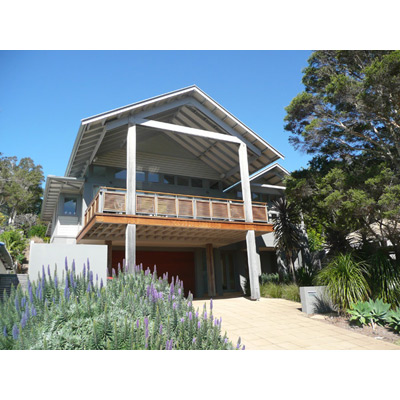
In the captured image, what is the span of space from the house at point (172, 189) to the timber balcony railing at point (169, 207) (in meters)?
0.04

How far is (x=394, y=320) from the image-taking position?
6996mm

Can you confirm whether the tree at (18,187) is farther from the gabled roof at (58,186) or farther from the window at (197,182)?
the window at (197,182)

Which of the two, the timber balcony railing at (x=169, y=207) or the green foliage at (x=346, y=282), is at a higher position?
the timber balcony railing at (x=169, y=207)

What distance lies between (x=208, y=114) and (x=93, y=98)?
18.9 ft

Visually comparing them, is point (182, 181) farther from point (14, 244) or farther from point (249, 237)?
point (14, 244)

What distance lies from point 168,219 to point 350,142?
6.75 meters

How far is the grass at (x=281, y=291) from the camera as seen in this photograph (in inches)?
475

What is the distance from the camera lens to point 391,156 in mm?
8961

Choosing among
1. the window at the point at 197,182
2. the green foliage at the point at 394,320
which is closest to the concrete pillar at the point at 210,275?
the window at the point at 197,182

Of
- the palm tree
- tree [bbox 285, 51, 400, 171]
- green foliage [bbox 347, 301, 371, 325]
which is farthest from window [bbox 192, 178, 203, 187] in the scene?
green foliage [bbox 347, 301, 371, 325]
